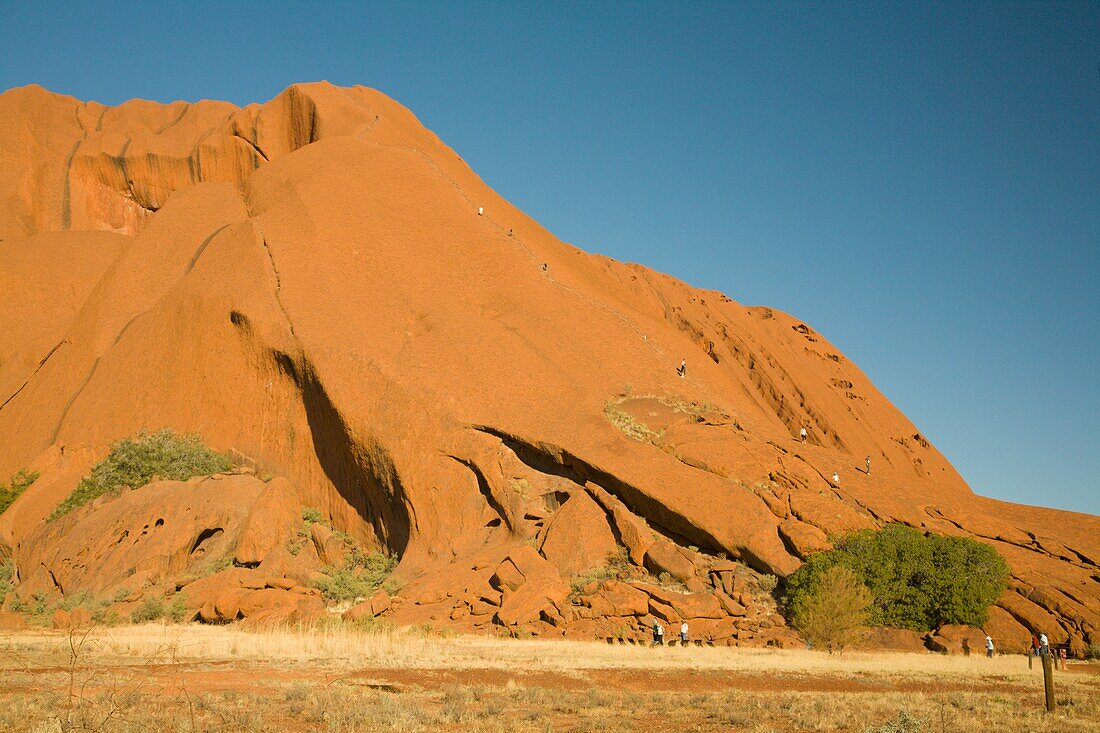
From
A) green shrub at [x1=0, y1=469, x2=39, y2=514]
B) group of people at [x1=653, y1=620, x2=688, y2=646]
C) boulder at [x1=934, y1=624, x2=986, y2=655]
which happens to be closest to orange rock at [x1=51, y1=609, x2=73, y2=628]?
green shrub at [x1=0, y1=469, x2=39, y2=514]

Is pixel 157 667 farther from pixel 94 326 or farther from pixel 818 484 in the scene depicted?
pixel 94 326

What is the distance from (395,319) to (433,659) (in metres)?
20.4

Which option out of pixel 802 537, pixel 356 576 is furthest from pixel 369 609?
pixel 802 537

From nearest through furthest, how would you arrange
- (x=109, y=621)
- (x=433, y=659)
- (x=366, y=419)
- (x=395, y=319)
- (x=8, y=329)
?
(x=433, y=659)
(x=109, y=621)
(x=366, y=419)
(x=395, y=319)
(x=8, y=329)

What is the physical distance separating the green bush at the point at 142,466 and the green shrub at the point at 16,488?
332cm

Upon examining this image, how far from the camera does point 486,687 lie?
15039 mm

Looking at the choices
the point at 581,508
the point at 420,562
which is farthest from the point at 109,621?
the point at 581,508

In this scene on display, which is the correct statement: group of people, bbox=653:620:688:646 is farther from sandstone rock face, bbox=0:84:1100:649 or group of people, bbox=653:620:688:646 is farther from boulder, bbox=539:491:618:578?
boulder, bbox=539:491:618:578

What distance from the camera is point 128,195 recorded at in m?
59.8

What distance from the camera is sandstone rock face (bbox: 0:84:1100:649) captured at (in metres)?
28.1

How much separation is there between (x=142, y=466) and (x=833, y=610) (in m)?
26.7

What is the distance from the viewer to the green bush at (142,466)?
34938 millimetres

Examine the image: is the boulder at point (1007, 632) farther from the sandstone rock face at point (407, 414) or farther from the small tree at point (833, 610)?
the small tree at point (833, 610)

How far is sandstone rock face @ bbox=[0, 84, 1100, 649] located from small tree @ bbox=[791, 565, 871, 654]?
3.60 ft
